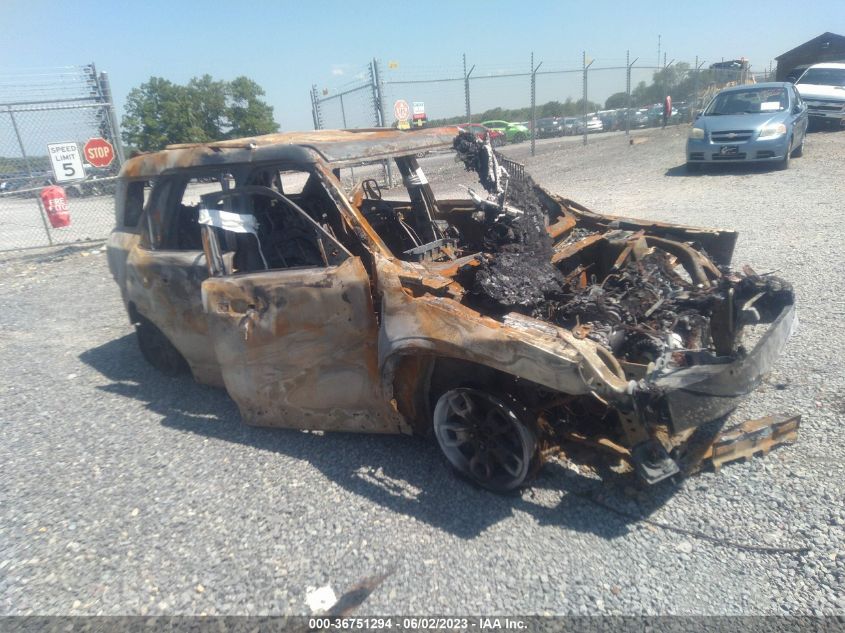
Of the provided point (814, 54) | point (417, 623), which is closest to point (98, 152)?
point (417, 623)

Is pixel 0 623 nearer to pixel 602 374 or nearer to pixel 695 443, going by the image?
pixel 602 374

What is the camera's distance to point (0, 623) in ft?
8.22

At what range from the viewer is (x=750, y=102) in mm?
12258

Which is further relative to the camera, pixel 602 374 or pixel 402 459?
pixel 402 459

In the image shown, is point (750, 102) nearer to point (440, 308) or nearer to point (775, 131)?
point (775, 131)

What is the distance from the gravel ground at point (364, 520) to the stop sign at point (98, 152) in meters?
7.97

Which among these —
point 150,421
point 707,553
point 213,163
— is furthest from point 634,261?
point 150,421

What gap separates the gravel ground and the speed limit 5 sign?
7.61 metres

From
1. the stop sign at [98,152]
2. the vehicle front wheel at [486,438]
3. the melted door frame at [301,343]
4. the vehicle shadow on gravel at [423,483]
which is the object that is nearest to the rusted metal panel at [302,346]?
the melted door frame at [301,343]

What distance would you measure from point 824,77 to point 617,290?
1852 centimetres

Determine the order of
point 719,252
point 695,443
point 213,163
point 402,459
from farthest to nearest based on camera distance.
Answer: point 719,252 < point 213,163 < point 402,459 < point 695,443

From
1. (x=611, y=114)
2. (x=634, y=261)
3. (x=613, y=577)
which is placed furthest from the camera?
(x=611, y=114)

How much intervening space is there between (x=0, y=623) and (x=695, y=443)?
3.45 metres

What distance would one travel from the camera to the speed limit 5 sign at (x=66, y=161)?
1065 cm
